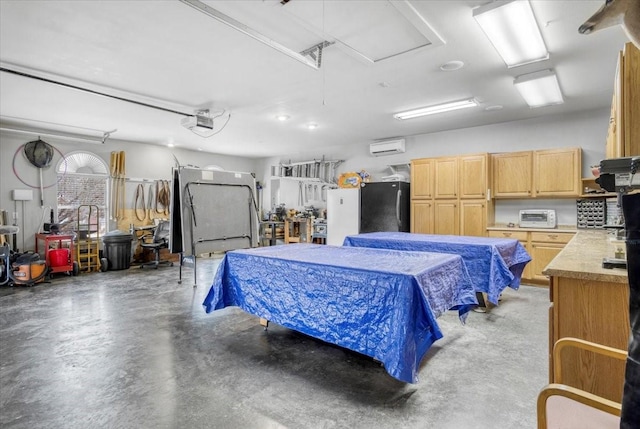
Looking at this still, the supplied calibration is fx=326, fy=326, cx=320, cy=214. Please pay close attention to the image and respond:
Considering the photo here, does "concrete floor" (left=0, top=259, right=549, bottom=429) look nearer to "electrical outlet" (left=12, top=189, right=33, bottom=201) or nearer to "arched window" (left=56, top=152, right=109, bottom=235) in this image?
"electrical outlet" (left=12, top=189, right=33, bottom=201)

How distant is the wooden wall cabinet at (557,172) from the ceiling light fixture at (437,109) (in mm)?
1641

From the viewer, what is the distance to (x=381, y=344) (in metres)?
2.13

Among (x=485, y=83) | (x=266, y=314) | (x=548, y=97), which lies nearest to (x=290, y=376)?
(x=266, y=314)

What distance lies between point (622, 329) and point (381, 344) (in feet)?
4.00

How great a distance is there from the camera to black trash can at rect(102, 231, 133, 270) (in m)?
6.62

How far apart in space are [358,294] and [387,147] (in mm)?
5387

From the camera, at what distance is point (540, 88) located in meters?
4.01

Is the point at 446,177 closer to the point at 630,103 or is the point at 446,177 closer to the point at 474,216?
the point at 474,216

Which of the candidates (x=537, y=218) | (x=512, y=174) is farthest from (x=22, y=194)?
(x=537, y=218)

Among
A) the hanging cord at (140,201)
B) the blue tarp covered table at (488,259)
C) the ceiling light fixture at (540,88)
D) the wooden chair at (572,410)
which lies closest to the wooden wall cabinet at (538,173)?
the ceiling light fixture at (540,88)

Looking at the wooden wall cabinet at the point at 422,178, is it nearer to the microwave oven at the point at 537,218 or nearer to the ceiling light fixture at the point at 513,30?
the microwave oven at the point at 537,218

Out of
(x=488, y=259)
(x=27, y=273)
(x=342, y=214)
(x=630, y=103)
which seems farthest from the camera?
(x=342, y=214)

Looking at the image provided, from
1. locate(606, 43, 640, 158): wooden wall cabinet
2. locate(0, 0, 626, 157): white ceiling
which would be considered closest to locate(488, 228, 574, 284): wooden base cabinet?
locate(0, 0, 626, 157): white ceiling

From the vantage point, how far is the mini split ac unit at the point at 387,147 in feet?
22.8
